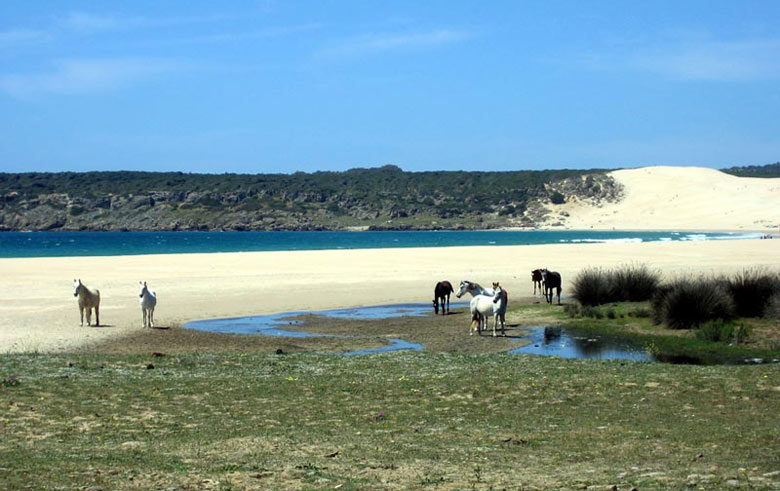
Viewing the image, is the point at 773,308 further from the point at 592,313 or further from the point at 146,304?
the point at 146,304

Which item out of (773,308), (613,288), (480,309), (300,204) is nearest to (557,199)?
(300,204)

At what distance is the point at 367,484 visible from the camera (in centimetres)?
818

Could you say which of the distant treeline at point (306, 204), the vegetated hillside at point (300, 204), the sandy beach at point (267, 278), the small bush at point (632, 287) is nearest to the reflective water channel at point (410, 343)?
the sandy beach at point (267, 278)

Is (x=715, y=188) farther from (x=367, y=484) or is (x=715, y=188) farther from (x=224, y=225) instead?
(x=367, y=484)

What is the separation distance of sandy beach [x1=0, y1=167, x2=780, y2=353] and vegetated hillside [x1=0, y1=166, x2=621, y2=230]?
325 ft

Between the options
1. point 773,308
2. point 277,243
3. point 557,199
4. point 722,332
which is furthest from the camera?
point 557,199

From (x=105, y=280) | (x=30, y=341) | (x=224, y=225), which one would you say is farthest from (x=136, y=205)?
(x=30, y=341)

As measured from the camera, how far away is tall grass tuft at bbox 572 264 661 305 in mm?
28125

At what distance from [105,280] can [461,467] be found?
3406cm

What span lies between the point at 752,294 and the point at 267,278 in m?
22.3

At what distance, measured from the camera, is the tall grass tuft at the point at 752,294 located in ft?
76.0

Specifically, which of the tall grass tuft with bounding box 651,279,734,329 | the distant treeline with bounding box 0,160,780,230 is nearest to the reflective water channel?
the tall grass tuft with bounding box 651,279,734,329

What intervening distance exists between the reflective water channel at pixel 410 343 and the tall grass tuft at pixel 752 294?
4.01 metres

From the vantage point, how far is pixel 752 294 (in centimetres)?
2348
